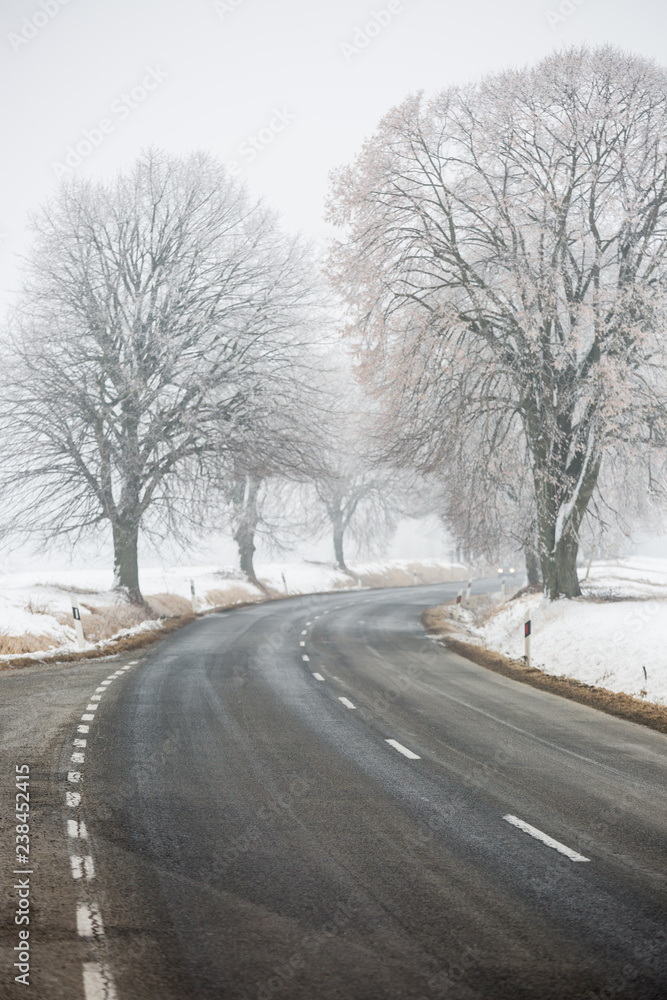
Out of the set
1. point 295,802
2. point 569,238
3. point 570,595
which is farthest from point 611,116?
point 295,802

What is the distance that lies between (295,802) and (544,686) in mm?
8170

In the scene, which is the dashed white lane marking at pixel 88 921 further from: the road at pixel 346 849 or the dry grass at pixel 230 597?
the dry grass at pixel 230 597

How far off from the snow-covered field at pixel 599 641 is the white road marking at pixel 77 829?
9.05 meters

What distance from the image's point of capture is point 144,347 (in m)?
23.4

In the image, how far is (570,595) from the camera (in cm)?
1914

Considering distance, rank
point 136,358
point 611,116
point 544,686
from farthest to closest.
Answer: point 136,358
point 611,116
point 544,686

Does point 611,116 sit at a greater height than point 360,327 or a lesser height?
greater

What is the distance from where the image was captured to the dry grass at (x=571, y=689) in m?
11.0

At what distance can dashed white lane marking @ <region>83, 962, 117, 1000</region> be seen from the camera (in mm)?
3568

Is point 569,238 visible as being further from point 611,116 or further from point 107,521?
point 107,521

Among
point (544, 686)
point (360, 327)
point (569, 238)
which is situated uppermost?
point (569, 238)

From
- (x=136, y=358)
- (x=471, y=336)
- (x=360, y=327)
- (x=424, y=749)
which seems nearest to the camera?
(x=424, y=749)

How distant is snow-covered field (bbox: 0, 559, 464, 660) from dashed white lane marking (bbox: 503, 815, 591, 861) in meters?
11.9

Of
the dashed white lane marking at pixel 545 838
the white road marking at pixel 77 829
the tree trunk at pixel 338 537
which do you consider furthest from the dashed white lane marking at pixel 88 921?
the tree trunk at pixel 338 537
